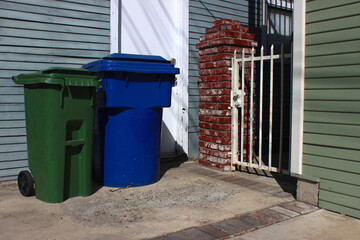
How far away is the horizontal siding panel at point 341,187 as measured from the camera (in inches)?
131

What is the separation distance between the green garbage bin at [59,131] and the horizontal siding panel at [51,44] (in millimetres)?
857

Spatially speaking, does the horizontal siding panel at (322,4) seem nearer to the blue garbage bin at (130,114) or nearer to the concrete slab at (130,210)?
the blue garbage bin at (130,114)

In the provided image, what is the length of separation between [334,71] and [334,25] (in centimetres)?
44

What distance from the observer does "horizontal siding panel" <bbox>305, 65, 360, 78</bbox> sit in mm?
3311

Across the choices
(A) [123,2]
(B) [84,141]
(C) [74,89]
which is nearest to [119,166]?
(B) [84,141]

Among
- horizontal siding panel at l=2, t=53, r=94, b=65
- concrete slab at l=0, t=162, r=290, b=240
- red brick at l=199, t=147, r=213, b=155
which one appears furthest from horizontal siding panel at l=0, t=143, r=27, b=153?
red brick at l=199, t=147, r=213, b=155

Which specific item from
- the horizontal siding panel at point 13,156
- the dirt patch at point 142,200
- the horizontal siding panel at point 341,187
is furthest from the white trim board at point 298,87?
the horizontal siding panel at point 13,156

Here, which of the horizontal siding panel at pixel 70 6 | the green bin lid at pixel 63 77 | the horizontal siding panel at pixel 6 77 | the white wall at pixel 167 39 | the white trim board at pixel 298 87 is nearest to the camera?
the green bin lid at pixel 63 77

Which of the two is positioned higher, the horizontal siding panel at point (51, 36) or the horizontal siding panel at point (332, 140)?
the horizontal siding panel at point (51, 36)

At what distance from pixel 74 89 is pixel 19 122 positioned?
138cm

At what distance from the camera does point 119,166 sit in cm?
427

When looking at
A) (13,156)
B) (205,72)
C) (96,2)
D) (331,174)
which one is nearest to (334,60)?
(331,174)

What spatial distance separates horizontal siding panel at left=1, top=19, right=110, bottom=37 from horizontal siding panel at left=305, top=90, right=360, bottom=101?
299cm

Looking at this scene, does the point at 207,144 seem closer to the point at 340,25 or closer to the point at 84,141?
the point at 84,141
